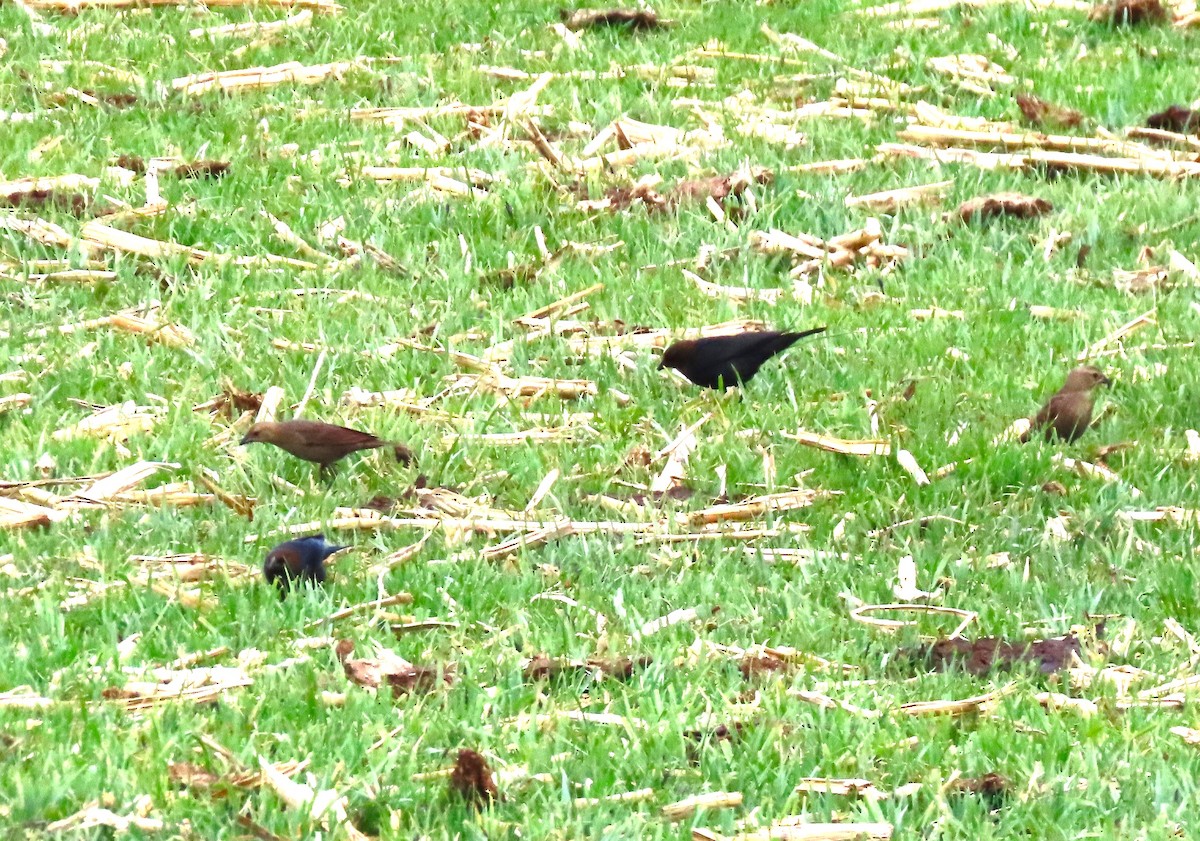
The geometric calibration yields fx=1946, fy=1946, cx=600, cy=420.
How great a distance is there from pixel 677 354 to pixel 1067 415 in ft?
4.53

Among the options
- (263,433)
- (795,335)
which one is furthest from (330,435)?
(795,335)

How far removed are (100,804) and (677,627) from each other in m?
1.68

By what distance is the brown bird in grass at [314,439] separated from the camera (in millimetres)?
6129

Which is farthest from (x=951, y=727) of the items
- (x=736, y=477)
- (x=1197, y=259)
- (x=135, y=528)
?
(x=1197, y=259)

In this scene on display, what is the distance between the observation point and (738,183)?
8859 mm

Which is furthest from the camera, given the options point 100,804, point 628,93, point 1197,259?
point 628,93

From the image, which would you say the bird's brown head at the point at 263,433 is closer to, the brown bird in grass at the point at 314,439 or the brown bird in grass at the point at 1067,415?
the brown bird in grass at the point at 314,439

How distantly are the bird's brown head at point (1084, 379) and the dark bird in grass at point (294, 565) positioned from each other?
275 cm

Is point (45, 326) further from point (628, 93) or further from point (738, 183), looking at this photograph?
point (628, 93)

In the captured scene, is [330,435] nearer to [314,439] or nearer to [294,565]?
[314,439]

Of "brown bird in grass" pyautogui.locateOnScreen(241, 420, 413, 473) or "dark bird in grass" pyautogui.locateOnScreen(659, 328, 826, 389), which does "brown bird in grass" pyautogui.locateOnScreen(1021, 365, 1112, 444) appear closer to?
"dark bird in grass" pyautogui.locateOnScreen(659, 328, 826, 389)

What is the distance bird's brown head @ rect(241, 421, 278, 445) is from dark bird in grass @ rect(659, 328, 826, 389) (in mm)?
1532

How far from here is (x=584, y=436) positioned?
661cm

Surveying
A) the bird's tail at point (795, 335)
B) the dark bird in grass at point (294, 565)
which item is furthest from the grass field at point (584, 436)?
the bird's tail at point (795, 335)
